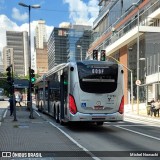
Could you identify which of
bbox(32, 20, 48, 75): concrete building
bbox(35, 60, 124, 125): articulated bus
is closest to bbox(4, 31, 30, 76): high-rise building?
bbox(32, 20, 48, 75): concrete building

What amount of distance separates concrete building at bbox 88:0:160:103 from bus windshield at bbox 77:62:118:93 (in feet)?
66.6

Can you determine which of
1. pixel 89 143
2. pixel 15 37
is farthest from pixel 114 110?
pixel 15 37

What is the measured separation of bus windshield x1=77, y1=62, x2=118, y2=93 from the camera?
1769cm

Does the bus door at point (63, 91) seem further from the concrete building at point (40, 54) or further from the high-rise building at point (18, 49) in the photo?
the concrete building at point (40, 54)

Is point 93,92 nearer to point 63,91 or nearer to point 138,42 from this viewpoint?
point 63,91

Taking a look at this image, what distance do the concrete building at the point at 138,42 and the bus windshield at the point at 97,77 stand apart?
2031cm

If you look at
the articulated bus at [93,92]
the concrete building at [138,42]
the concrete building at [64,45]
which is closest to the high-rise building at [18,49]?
the concrete building at [64,45]

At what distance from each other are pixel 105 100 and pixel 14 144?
6.09 metres

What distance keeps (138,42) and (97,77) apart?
78.7 feet

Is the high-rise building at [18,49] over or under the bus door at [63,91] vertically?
over

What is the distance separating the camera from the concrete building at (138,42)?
49844 millimetres

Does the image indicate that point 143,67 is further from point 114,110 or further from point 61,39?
point 61,39

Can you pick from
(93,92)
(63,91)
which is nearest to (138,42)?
(63,91)

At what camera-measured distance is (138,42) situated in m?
40.9
